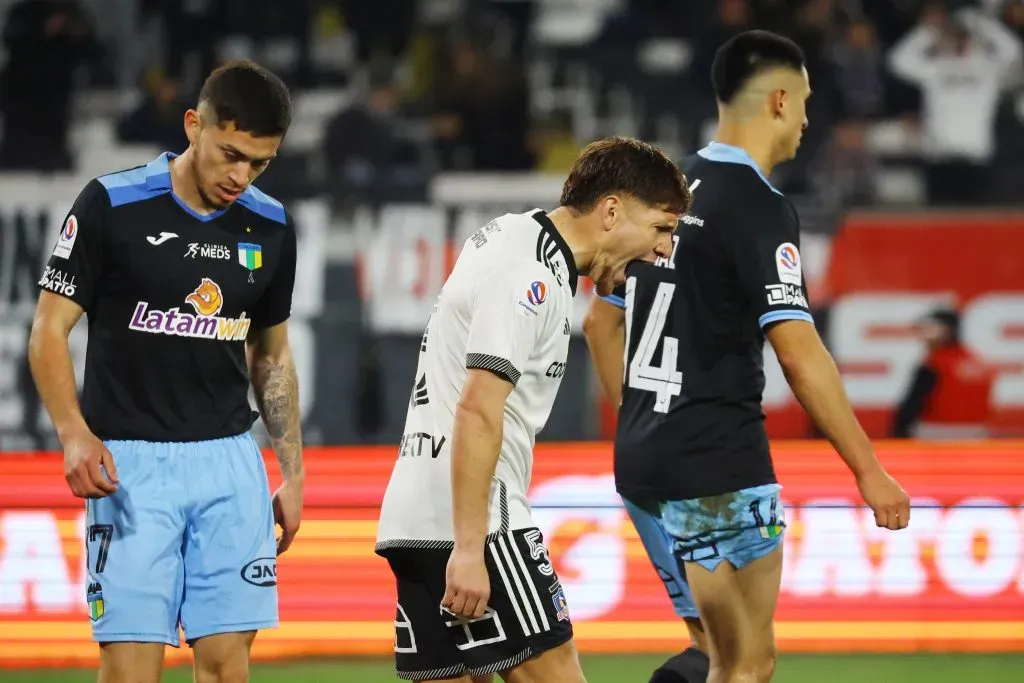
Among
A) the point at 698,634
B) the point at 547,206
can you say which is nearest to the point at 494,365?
the point at 698,634

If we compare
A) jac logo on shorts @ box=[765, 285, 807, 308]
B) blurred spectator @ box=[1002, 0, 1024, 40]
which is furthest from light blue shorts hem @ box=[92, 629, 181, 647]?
blurred spectator @ box=[1002, 0, 1024, 40]

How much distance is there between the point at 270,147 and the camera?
4.32 meters

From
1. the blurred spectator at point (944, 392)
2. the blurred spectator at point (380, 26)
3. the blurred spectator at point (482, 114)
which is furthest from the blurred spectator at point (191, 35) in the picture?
the blurred spectator at point (944, 392)

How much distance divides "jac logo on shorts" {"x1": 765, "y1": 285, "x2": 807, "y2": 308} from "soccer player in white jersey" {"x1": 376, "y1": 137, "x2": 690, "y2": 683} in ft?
2.83

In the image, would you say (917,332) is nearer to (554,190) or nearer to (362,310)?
(554,190)

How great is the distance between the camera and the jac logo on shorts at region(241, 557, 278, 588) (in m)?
4.43

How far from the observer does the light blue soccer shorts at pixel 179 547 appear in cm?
424

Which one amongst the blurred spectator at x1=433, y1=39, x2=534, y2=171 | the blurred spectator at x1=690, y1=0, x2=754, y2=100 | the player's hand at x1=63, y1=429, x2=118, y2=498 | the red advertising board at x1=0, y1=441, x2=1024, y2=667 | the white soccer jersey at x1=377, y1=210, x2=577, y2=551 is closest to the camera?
the white soccer jersey at x1=377, y1=210, x2=577, y2=551

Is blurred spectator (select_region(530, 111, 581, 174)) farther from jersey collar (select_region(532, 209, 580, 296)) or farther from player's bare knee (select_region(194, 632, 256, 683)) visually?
jersey collar (select_region(532, 209, 580, 296))

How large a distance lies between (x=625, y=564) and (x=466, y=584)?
3.67 metres

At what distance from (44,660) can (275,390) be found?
281 centimetres

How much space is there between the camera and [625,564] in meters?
7.08

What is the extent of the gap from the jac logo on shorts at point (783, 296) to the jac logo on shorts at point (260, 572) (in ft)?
5.76

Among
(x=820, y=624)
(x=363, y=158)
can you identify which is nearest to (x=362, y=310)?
(x=363, y=158)
